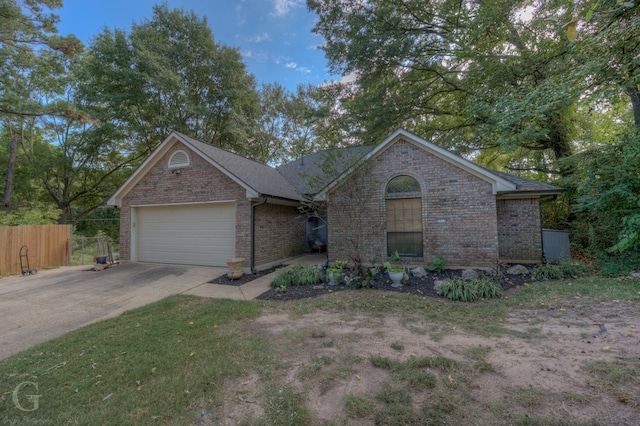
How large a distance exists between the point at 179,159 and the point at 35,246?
6.17m

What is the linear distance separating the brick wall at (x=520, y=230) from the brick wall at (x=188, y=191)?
346 inches

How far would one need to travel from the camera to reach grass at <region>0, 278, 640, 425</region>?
2.43 metres

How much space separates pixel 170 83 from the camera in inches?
654

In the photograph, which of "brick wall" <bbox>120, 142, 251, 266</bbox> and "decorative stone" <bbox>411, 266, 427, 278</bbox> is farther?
"brick wall" <bbox>120, 142, 251, 266</bbox>

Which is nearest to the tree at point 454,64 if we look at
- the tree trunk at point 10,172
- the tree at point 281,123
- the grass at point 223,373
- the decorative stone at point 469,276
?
the decorative stone at point 469,276

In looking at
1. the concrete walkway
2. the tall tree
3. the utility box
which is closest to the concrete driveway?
the concrete walkway

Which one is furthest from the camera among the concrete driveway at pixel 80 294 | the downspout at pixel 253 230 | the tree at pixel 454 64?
the downspout at pixel 253 230

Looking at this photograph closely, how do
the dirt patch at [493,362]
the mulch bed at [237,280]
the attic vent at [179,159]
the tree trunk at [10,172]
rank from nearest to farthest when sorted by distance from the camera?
A: the dirt patch at [493,362], the mulch bed at [237,280], the attic vent at [179,159], the tree trunk at [10,172]

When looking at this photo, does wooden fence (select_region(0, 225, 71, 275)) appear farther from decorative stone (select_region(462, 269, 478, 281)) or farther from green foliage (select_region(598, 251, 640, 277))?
green foliage (select_region(598, 251, 640, 277))

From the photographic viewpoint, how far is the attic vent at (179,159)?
32.6 feet

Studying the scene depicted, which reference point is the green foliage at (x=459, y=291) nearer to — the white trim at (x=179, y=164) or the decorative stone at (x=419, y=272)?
the decorative stone at (x=419, y=272)

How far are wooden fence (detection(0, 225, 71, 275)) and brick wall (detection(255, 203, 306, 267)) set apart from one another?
27.7ft

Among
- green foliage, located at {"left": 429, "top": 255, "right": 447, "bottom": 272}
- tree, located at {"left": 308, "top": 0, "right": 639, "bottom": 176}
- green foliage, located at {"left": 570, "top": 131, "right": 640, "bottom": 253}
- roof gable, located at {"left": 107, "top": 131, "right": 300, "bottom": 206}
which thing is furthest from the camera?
roof gable, located at {"left": 107, "top": 131, "right": 300, "bottom": 206}

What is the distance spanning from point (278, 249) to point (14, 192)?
811 inches
